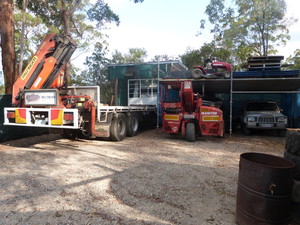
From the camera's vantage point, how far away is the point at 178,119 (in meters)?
8.60

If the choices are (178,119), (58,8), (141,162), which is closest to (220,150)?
(178,119)

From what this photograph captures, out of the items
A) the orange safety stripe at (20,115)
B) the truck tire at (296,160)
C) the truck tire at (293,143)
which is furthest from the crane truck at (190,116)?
the truck tire at (296,160)

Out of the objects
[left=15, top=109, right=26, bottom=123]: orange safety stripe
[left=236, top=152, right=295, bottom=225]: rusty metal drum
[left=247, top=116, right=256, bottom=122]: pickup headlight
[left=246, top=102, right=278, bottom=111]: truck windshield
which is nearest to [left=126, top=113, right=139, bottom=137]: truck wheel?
[left=15, top=109, right=26, bottom=123]: orange safety stripe

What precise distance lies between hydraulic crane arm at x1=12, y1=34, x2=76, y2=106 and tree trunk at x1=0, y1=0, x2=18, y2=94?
3.15 metres

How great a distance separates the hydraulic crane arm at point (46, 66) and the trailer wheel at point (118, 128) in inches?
91.8

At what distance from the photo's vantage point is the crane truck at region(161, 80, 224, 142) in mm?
8133

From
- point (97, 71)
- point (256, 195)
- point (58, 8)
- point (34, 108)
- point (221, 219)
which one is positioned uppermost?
point (58, 8)

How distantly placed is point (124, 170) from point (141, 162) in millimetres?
769

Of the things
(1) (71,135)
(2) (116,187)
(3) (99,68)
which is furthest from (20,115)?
(3) (99,68)

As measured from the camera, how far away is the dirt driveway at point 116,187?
287cm

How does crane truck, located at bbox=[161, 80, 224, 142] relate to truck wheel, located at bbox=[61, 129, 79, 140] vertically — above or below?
above

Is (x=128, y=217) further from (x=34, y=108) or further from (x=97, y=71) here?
(x=97, y=71)

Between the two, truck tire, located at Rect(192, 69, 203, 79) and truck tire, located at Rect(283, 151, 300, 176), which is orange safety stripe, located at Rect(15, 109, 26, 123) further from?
truck tire, located at Rect(283, 151, 300, 176)

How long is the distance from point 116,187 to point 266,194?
2.28 metres
